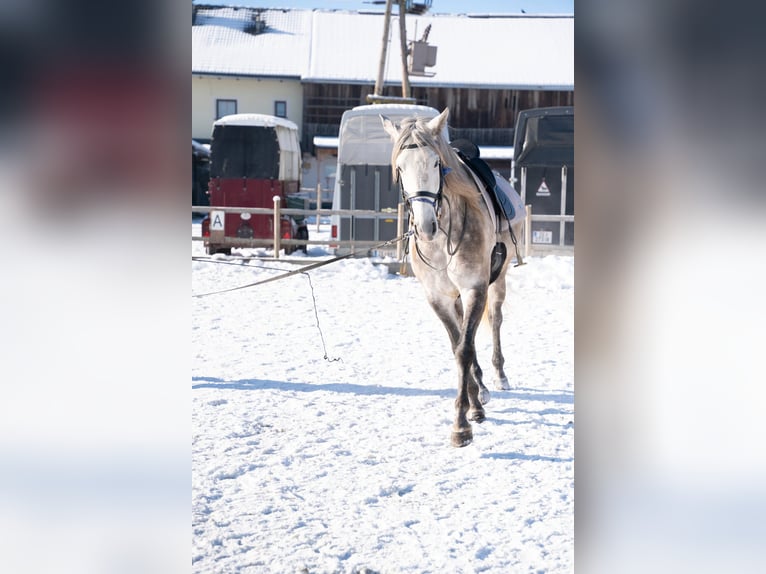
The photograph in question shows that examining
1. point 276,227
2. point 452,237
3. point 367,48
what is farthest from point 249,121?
point 367,48

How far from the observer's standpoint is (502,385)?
5.22m

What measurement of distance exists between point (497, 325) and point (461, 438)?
1617 mm

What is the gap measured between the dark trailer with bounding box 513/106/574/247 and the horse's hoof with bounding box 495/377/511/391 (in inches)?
320

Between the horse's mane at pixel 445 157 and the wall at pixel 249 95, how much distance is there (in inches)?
Answer: 965

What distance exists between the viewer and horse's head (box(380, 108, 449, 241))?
11.9 feet

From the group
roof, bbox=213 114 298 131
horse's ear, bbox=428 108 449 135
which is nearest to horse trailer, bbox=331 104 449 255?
roof, bbox=213 114 298 131

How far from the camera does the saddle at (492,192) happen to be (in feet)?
14.9

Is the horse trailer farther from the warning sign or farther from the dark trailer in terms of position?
the warning sign

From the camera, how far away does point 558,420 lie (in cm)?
442

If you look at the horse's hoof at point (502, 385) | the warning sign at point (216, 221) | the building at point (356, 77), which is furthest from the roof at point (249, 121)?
the building at point (356, 77)

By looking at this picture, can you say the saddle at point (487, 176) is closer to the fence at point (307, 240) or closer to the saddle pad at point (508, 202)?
the saddle pad at point (508, 202)
